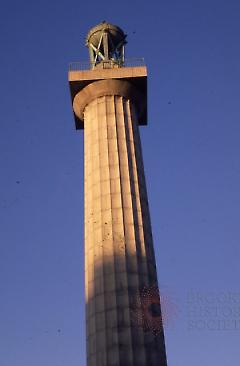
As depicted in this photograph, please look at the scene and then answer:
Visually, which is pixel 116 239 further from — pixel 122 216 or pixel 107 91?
pixel 107 91

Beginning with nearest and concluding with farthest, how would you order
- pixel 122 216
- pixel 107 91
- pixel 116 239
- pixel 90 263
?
pixel 116 239 → pixel 90 263 → pixel 122 216 → pixel 107 91

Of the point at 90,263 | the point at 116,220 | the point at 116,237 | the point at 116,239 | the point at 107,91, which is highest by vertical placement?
the point at 107,91

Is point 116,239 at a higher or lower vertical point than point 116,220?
lower

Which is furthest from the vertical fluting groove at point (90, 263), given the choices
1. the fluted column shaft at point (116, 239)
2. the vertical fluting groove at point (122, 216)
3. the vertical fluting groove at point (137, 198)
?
the vertical fluting groove at point (137, 198)

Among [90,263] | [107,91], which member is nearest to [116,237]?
[90,263]

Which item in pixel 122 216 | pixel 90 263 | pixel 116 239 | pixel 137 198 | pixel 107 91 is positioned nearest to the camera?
pixel 116 239

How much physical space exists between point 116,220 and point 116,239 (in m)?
1.39

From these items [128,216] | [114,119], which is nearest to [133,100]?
[114,119]

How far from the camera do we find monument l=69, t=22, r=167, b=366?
31250 millimetres

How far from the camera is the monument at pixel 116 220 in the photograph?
31250 millimetres

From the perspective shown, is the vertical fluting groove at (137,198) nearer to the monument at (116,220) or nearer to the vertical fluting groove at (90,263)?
the monument at (116,220)

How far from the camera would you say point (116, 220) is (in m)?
35.3

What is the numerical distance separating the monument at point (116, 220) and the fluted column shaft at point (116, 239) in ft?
0.18

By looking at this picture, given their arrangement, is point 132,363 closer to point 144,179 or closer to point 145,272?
point 145,272
